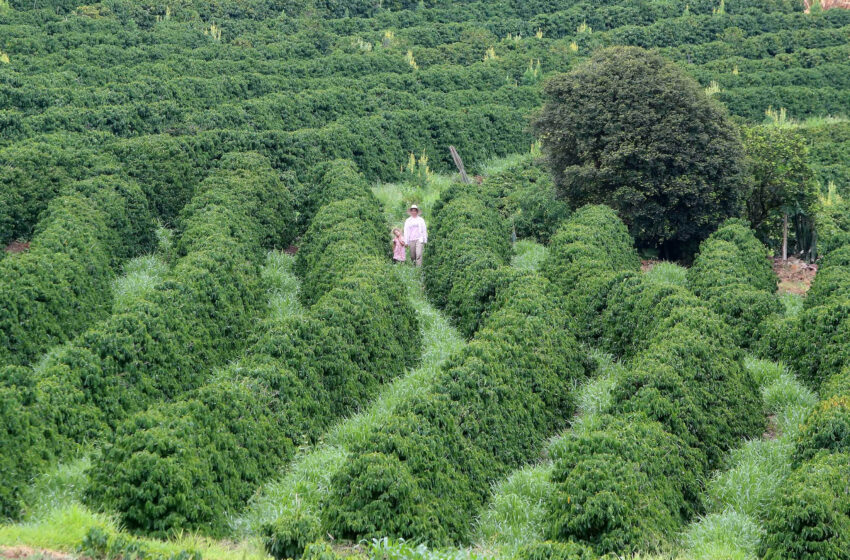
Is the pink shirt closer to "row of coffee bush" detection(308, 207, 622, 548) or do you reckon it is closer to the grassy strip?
A: "row of coffee bush" detection(308, 207, 622, 548)

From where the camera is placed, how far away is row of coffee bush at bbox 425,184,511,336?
1680 cm

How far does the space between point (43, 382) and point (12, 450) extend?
1.40 meters

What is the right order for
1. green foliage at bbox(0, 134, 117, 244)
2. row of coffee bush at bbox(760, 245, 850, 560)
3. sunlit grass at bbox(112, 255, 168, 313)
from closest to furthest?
row of coffee bush at bbox(760, 245, 850, 560) < sunlit grass at bbox(112, 255, 168, 313) < green foliage at bbox(0, 134, 117, 244)

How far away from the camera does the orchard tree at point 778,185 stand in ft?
77.6

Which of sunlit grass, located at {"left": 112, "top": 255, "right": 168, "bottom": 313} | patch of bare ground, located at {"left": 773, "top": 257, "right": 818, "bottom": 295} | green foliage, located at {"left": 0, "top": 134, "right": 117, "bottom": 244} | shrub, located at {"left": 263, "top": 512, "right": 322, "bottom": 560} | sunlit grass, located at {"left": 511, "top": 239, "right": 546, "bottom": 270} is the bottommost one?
patch of bare ground, located at {"left": 773, "top": 257, "right": 818, "bottom": 295}

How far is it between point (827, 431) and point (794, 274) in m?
12.3

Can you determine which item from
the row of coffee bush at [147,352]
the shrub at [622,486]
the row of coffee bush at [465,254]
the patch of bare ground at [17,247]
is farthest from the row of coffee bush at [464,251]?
the patch of bare ground at [17,247]

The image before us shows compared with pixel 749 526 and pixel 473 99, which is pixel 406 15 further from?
pixel 749 526

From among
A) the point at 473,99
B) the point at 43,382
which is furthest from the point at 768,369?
the point at 473,99

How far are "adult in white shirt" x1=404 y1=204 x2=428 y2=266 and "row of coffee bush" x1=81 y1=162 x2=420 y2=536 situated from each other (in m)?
2.58

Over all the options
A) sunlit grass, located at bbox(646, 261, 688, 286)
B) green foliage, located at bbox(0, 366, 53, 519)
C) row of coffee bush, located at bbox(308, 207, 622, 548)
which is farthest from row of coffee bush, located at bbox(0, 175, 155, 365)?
sunlit grass, located at bbox(646, 261, 688, 286)

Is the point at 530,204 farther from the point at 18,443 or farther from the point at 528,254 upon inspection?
the point at 18,443

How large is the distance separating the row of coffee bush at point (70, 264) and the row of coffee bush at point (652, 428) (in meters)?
8.17

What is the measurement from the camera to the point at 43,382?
1199cm
